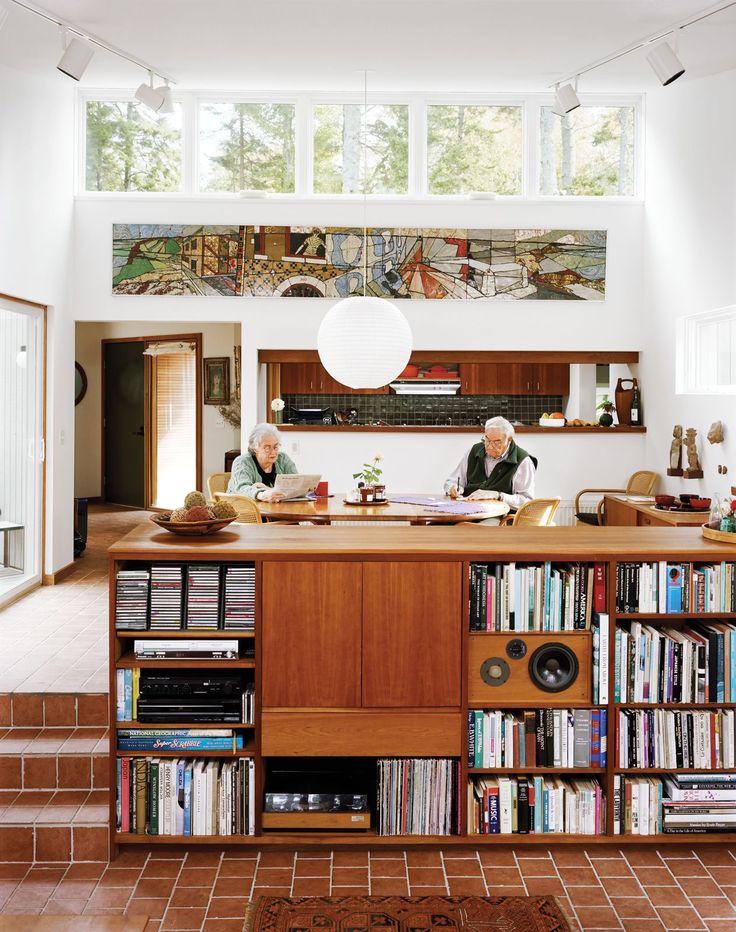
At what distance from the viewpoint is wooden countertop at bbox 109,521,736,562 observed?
11.1 feet

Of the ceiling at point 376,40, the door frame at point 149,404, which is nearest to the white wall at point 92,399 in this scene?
the door frame at point 149,404

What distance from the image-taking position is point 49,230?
23.0ft

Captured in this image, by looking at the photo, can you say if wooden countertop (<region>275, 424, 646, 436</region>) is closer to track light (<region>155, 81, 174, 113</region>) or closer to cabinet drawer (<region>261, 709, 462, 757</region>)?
track light (<region>155, 81, 174, 113</region>)

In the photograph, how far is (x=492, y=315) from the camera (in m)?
8.00

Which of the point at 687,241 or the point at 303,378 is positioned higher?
the point at 687,241

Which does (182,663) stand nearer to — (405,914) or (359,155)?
(405,914)

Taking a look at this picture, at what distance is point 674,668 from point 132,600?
2.15m

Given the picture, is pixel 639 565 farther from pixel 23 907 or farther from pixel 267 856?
pixel 23 907

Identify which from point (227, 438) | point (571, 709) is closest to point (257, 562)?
point (571, 709)

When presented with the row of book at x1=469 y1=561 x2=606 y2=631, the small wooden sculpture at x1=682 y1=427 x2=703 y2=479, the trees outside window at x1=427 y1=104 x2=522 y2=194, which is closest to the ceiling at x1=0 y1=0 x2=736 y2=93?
the trees outside window at x1=427 y1=104 x2=522 y2=194

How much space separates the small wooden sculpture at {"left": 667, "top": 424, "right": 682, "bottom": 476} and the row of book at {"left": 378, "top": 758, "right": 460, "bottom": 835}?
4.34 meters

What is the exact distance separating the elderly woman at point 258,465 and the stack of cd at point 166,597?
2210mm

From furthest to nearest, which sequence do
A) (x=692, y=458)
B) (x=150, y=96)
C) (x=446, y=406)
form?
(x=446, y=406) → (x=692, y=458) → (x=150, y=96)

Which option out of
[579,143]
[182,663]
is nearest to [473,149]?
[579,143]
